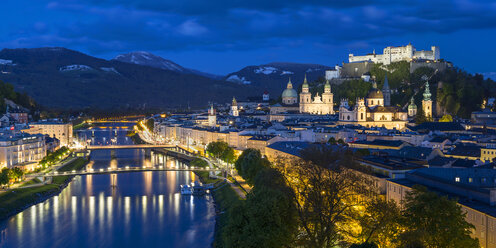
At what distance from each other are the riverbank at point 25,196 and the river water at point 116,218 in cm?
51

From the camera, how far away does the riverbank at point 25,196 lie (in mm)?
32750

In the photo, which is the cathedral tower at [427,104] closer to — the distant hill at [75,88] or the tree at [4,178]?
the tree at [4,178]

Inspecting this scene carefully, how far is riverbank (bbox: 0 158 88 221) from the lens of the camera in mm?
32750

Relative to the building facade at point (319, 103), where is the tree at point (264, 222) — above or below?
below

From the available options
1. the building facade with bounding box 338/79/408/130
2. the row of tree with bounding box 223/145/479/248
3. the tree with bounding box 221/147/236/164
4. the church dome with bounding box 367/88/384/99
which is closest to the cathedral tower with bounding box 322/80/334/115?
the church dome with bounding box 367/88/384/99

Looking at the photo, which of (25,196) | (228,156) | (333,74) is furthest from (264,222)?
(333,74)

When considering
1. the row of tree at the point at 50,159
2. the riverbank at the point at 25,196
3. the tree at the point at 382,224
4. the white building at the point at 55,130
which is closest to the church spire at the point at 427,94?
the white building at the point at 55,130

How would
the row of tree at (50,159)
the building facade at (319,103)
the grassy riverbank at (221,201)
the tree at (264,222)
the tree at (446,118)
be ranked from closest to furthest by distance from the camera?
the tree at (264,222) < the grassy riverbank at (221,201) < the row of tree at (50,159) < the tree at (446,118) < the building facade at (319,103)

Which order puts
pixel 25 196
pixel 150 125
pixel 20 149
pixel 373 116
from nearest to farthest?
pixel 25 196 < pixel 20 149 < pixel 373 116 < pixel 150 125

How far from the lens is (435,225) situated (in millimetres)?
17891

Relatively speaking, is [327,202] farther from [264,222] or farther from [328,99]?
[328,99]

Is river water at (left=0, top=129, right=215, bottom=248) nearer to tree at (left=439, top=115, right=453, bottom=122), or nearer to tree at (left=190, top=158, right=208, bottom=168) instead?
tree at (left=190, top=158, right=208, bottom=168)

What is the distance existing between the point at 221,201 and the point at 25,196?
11396mm

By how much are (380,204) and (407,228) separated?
5.21 ft
